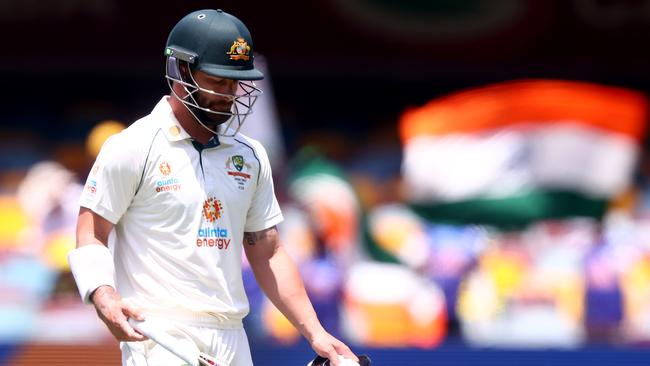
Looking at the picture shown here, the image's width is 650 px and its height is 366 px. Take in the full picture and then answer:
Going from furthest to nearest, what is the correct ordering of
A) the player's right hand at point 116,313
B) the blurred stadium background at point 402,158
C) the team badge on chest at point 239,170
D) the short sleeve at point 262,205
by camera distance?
1. the blurred stadium background at point 402,158
2. the short sleeve at point 262,205
3. the team badge on chest at point 239,170
4. the player's right hand at point 116,313

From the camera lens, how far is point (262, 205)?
12.1ft

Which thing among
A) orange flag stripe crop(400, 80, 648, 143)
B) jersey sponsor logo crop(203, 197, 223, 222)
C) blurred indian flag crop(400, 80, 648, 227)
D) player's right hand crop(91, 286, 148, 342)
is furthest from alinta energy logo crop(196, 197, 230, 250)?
orange flag stripe crop(400, 80, 648, 143)

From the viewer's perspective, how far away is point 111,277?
3.24 m

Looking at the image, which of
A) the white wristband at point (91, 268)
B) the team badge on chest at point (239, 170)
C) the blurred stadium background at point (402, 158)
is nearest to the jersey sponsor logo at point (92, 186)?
the white wristband at point (91, 268)

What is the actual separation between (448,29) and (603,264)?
202 centimetres

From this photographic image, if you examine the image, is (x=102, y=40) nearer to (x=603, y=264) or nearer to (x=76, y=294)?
(x=76, y=294)

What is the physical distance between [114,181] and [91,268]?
0.81ft

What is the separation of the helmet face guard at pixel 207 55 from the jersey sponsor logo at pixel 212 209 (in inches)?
7.5

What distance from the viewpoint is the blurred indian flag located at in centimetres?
948

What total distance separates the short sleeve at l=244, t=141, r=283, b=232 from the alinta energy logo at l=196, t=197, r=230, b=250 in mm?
196

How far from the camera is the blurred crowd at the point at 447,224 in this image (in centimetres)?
899

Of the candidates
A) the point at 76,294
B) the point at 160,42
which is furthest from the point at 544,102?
the point at 76,294

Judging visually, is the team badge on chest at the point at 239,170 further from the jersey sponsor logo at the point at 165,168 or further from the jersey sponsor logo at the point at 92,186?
the jersey sponsor logo at the point at 92,186

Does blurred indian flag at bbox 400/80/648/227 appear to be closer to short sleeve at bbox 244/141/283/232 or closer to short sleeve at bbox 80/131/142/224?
short sleeve at bbox 244/141/283/232
